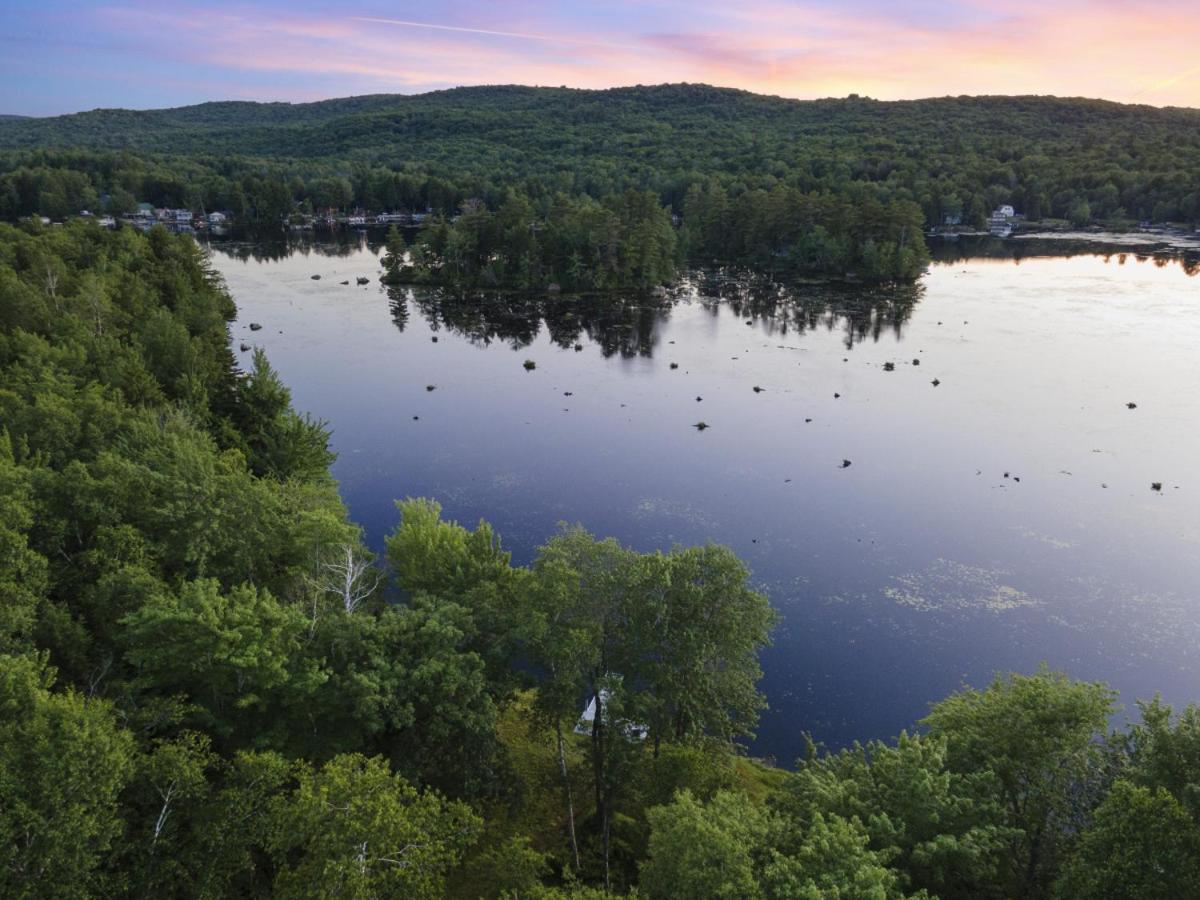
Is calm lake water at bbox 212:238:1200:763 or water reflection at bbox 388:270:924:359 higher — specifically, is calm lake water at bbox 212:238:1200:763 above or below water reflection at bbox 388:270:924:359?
below

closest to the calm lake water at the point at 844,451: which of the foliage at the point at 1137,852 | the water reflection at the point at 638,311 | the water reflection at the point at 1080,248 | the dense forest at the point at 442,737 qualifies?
the water reflection at the point at 638,311

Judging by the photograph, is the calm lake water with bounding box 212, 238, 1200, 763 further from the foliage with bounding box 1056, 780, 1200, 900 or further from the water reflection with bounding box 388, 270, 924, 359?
the foliage with bounding box 1056, 780, 1200, 900

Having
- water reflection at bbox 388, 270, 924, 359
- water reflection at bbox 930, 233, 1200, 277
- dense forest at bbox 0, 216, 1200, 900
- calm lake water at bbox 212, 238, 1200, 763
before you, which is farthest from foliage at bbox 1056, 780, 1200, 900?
water reflection at bbox 930, 233, 1200, 277

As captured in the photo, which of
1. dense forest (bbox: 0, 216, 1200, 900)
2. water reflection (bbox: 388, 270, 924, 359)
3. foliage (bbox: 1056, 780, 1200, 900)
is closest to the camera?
foliage (bbox: 1056, 780, 1200, 900)

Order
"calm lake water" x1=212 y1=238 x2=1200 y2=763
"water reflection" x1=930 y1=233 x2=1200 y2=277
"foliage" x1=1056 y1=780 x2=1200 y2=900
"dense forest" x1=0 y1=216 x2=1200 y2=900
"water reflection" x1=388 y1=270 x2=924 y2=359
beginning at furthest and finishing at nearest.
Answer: "water reflection" x1=930 y1=233 x2=1200 y2=277 < "water reflection" x1=388 y1=270 x2=924 y2=359 < "calm lake water" x1=212 y1=238 x2=1200 y2=763 < "dense forest" x1=0 y1=216 x2=1200 y2=900 < "foliage" x1=1056 y1=780 x2=1200 y2=900

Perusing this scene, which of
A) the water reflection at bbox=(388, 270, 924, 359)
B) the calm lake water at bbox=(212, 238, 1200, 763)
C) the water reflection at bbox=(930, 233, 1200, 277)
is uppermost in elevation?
the water reflection at bbox=(930, 233, 1200, 277)

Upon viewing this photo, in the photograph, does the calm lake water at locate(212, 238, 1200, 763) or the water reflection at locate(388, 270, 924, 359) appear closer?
the calm lake water at locate(212, 238, 1200, 763)

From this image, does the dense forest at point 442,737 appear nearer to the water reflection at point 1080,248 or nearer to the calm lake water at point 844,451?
the calm lake water at point 844,451
